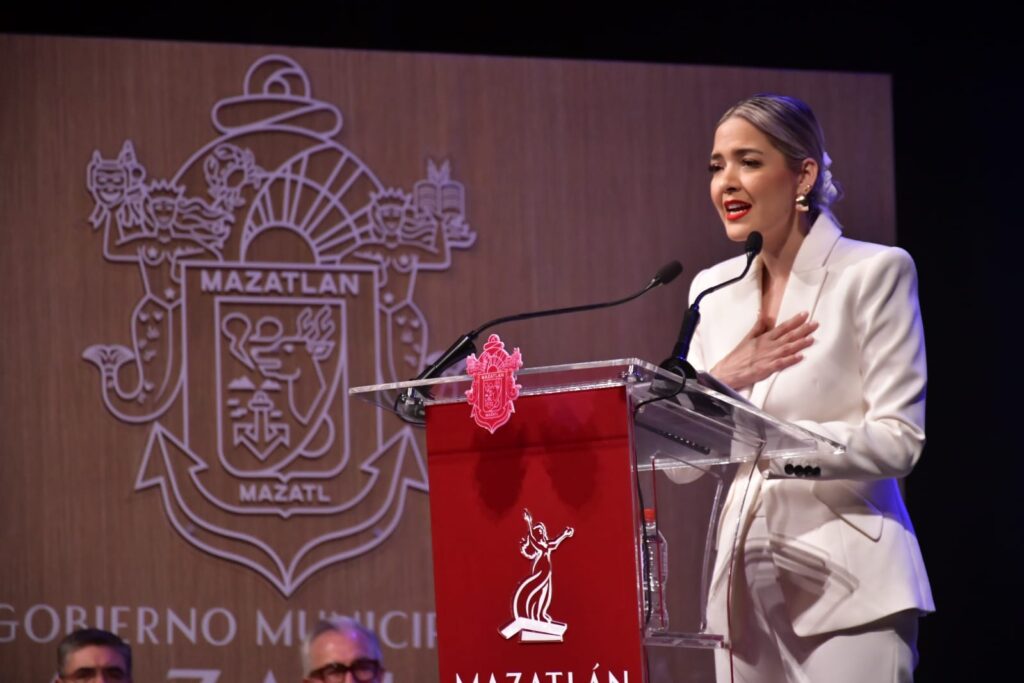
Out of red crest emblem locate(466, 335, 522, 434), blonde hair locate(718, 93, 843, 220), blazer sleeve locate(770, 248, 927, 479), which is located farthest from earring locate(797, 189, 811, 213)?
red crest emblem locate(466, 335, 522, 434)

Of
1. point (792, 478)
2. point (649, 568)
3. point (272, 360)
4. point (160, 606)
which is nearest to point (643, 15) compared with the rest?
point (272, 360)

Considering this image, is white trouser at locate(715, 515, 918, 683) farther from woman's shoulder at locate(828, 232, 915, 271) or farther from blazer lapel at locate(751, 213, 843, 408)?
woman's shoulder at locate(828, 232, 915, 271)

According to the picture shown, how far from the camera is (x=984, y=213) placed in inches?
193

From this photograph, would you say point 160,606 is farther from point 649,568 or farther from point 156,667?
point 649,568

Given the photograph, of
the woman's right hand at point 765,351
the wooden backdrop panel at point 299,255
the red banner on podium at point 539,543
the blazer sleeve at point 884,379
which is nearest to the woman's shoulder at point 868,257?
the blazer sleeve at point 884,379

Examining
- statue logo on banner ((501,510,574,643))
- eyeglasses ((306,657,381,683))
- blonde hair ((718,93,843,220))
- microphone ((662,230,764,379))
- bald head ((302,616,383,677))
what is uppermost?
blonde hair ((718,93,843,220))

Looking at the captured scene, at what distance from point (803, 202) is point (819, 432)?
58 centimetres

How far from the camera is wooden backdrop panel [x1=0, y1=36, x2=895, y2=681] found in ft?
13.7

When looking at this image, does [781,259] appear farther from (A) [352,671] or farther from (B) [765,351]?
(A) [352,671]

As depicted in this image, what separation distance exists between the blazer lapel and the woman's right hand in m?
0.02

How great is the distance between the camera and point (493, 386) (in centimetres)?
196

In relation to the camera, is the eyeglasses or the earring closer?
the earring

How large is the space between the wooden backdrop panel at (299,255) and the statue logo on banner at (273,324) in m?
0.04

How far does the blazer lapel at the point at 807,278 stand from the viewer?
2494mm
